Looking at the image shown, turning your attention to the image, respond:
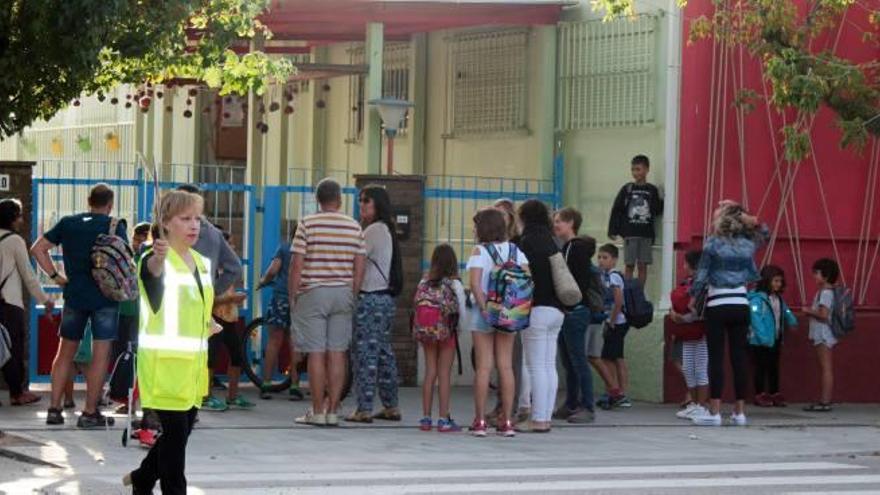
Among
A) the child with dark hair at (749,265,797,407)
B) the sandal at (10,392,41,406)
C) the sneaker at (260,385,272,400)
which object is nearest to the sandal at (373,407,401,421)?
the sneaker at (260,385,272,400)

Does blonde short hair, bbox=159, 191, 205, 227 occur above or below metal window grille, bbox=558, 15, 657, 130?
below

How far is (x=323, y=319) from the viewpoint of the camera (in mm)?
14875

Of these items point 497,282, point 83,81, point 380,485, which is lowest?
point 380,485

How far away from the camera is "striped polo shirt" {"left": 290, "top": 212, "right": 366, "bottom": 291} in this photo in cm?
1484

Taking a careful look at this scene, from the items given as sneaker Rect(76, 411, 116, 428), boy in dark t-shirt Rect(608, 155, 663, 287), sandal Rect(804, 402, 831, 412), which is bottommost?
sandal Rect(804, 402, 831, 412)

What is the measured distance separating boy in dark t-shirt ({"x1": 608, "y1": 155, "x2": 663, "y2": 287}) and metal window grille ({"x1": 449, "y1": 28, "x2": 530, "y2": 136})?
249 cm

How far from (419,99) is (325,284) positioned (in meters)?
8.81

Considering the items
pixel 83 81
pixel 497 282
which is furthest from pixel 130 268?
pixel 497 282

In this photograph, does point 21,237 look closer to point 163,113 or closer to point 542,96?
point 542,96

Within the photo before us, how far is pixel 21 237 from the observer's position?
15703mm

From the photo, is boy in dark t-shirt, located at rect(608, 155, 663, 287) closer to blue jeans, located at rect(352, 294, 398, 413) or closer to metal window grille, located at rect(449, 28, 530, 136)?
metal window grille, located at rect(449, 28, 530, 136)

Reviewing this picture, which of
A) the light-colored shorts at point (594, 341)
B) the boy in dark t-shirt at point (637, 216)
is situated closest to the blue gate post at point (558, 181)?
the boy in dark t-shirt at point (637, 216)

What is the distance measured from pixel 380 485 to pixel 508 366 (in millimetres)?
3283

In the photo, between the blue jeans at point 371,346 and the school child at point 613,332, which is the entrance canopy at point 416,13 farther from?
the blue jeans at point 371,346
